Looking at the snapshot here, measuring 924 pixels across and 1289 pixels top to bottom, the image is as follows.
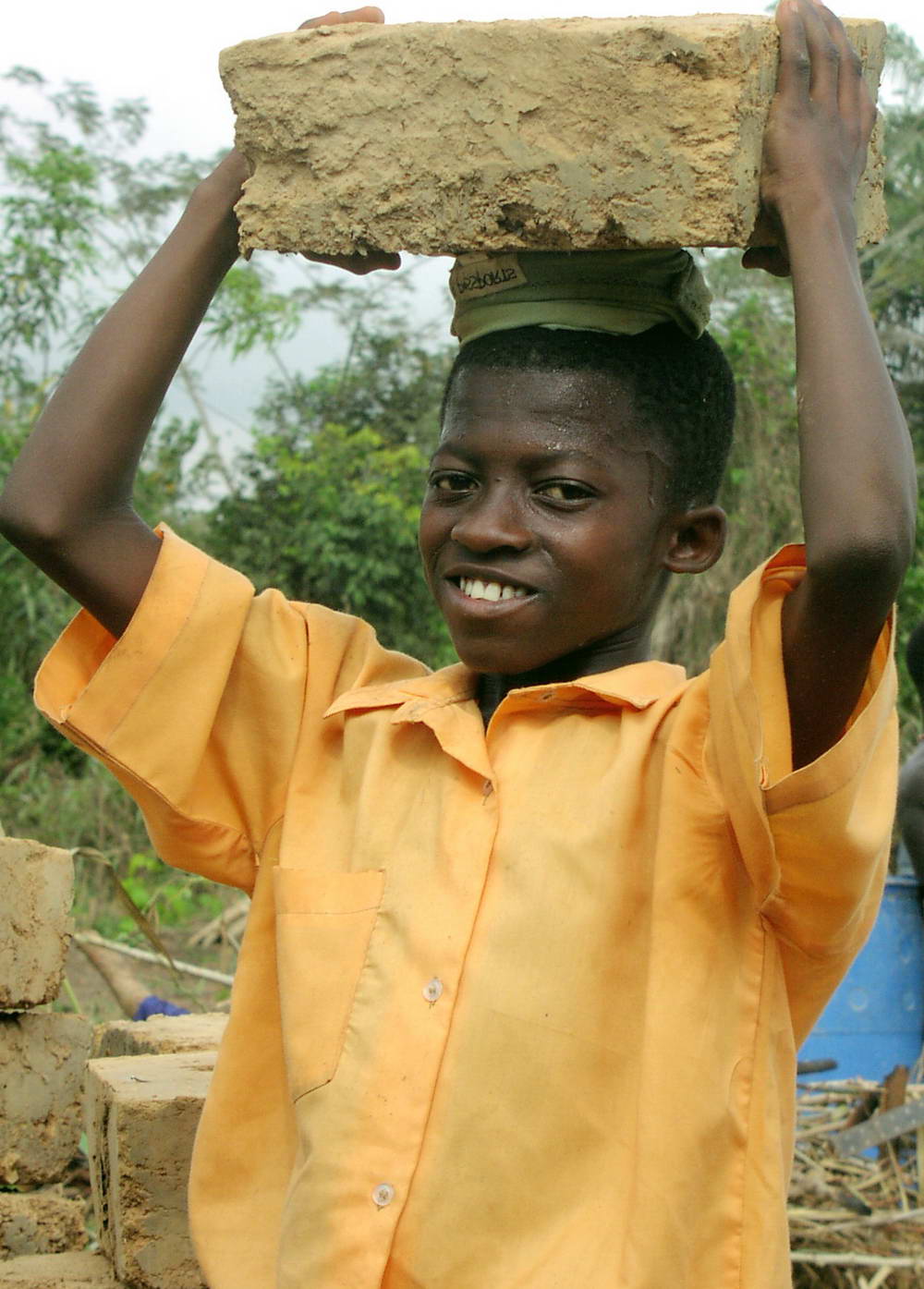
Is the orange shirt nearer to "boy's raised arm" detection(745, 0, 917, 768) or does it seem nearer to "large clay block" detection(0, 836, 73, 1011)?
"boy's raised arm" detection(745, 0, 917, 768)

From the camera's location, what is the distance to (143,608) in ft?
6.59

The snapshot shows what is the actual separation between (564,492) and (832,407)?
45 centimetres

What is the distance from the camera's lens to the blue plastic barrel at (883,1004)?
5012 millimetres

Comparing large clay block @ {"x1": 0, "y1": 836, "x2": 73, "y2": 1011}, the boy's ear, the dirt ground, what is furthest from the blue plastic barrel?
the boy's ear

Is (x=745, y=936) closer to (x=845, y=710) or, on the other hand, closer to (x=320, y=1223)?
(x=845, y=710)

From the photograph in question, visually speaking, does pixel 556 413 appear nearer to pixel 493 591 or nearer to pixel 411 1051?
pixel 493 591

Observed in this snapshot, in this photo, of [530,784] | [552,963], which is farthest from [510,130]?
[552,963]

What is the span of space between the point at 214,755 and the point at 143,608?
0.86 feet

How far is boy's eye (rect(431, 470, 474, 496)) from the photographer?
2023 mm

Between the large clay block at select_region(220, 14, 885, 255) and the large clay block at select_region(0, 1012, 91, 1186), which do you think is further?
the large clay block at select_region(0, 1012, 91, 1186)

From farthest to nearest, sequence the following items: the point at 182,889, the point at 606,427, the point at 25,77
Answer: the point at 25,77
the point at 182,889
the point at 606,427

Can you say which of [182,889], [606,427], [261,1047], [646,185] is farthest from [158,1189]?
[182,889]

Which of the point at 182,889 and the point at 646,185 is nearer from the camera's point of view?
the point at 646,185

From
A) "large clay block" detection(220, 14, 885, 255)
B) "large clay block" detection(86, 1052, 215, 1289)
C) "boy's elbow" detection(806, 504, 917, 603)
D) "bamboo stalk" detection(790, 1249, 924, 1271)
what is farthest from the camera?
"bamboo stalk" detection(790, 1249, 924, 1271)
